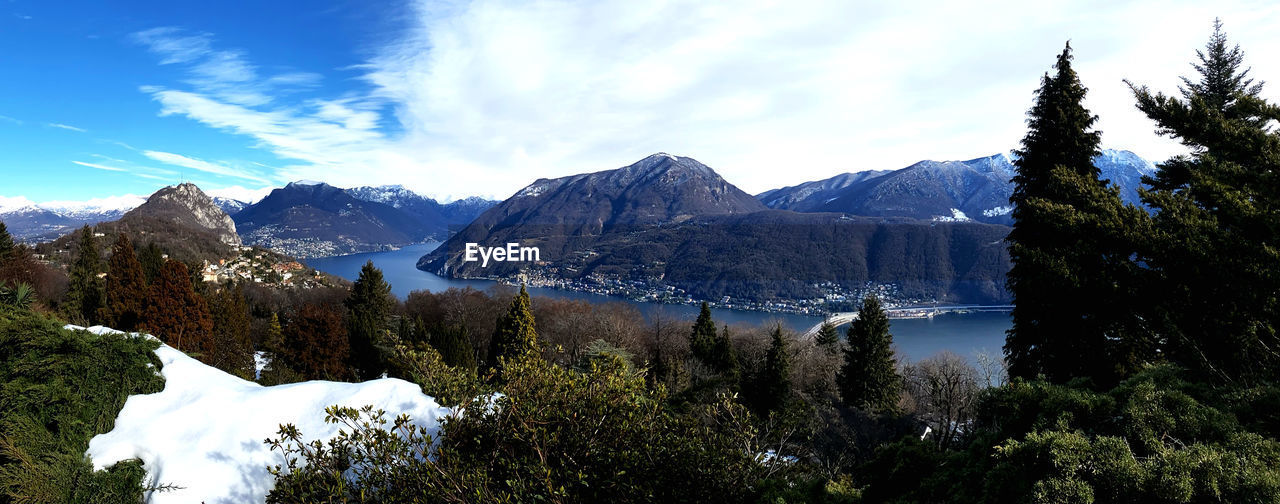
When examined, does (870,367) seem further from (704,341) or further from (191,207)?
(191,207)

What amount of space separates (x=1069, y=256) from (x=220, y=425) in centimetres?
809

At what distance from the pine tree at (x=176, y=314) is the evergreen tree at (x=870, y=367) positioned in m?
21.0

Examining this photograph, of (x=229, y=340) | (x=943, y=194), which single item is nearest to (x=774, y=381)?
(x=229, y=340)

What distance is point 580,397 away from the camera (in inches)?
132

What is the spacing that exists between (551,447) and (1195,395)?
4.08 metres

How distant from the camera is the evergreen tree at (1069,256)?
15.8 ft

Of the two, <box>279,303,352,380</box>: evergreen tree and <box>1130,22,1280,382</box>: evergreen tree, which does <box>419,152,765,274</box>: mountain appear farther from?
<box>1130,22,1280,382</box>: evergreen tree

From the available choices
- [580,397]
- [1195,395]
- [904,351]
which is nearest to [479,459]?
[580,397]

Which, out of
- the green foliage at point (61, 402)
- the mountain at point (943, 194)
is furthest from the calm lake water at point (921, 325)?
the mountain at point (943, 194)

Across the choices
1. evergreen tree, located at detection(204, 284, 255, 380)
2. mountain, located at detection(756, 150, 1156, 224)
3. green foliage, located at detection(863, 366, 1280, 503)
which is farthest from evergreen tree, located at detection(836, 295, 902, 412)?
mountain, located at detection(756, 150, 1156, 224)

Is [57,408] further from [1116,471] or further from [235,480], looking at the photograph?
[1116,471]

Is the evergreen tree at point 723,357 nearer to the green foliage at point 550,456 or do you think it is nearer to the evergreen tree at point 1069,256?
the evergreen tree at point 1069,256

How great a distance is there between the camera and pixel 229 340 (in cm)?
1725

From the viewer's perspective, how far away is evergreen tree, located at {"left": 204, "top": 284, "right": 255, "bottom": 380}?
14110mm
